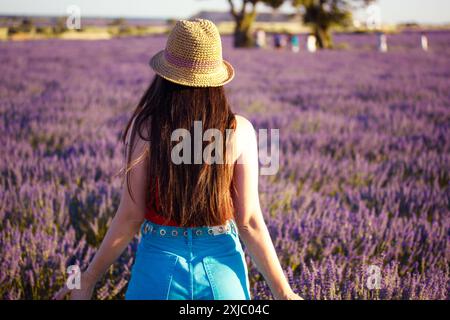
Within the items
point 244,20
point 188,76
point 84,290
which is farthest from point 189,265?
point 244,20

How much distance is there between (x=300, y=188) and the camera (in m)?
3.65

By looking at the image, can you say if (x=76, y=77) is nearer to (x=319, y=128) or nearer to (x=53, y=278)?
(x=319, y=128)

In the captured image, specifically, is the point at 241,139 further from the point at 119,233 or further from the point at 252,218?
the point at 119,233

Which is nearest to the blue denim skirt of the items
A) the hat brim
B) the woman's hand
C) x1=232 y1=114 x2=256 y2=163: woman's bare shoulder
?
the woman's hand

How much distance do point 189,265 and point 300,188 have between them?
238 cm

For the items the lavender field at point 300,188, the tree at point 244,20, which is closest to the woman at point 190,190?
the lavender field at point 300,188

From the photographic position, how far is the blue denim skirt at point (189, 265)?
137 cm

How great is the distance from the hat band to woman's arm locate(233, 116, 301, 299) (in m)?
0.19

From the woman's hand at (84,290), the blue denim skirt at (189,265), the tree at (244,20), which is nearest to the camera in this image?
the blue denim skirt at (189,265)

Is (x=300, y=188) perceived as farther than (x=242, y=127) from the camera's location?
Yes

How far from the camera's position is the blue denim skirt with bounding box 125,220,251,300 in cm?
137

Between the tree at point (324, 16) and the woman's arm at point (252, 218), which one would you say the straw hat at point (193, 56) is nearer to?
the woman's arm at point (252, 218)

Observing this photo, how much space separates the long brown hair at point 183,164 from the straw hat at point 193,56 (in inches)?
1.8

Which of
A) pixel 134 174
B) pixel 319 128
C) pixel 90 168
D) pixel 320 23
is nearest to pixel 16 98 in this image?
pixel 90 168
